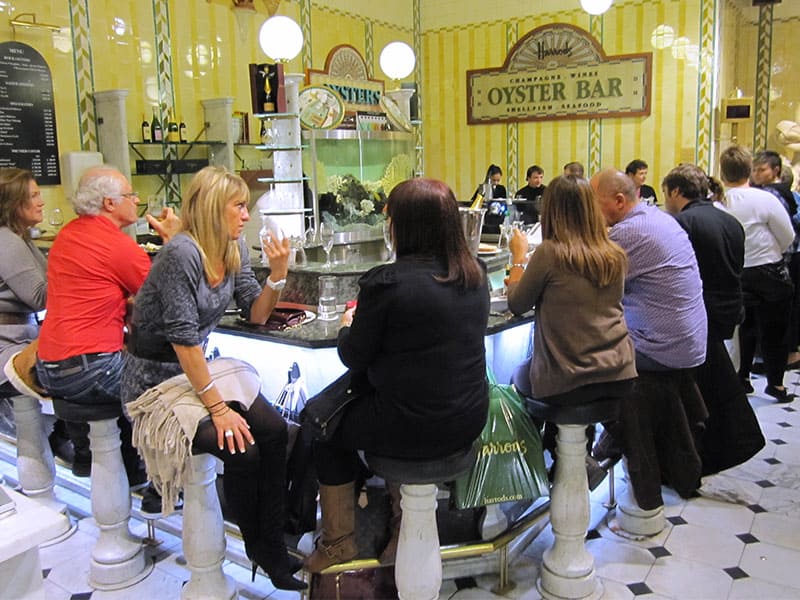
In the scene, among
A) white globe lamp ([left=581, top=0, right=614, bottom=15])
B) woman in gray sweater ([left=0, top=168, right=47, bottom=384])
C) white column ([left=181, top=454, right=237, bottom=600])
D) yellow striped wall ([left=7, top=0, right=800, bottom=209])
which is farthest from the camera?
yellow striped wall ([left=7, top=0, right=800, bottom=209])

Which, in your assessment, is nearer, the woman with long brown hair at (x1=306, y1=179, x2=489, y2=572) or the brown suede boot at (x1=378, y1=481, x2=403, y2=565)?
the woman with long brown hair at (x1=306, y1=179, x2=489, y2=572)

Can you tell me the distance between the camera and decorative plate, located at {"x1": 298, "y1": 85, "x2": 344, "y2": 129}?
15.7ft

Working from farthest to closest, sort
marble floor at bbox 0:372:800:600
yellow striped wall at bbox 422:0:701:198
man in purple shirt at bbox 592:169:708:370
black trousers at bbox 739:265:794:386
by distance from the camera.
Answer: yellow striped wall at bbox 422:0:701:198 < black trousers at bbox 739:265:794:386 < man in purple shirt at bbox 592:169:708:370 < marble floor at bbox 0:372:800:600

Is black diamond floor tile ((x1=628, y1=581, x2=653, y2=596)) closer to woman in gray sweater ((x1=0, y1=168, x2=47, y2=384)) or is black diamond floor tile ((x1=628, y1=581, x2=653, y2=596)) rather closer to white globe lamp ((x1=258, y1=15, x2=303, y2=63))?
woman in gray sweater ((x1=0, y1=168, x2=47, y2=384))

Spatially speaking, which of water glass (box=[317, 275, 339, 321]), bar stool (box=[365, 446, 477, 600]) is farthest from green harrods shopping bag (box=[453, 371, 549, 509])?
water glass (box=[317, 275, 339, 321])

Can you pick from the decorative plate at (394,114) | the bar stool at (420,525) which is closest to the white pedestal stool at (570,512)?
the bar stool at (420,525)

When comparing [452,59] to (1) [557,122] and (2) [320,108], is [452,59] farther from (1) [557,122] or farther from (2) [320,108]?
(2) [320,108]

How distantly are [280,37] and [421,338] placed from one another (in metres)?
3.23

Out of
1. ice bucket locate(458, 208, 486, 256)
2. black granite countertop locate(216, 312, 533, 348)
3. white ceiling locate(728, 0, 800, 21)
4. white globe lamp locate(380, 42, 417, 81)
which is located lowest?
black granite countertop locate(216, 312, 533, 348)

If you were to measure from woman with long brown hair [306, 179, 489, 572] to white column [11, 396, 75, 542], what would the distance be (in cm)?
195

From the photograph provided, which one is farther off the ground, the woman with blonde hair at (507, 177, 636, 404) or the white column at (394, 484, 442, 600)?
the woman with blonde hair at (507, 177, 636, 404)

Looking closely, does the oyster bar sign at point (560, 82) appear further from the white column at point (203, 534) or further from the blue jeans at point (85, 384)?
the white column at point (203, 534)

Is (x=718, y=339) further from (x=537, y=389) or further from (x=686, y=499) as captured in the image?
(x=537, y=389)

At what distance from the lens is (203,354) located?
2439 millimetres
